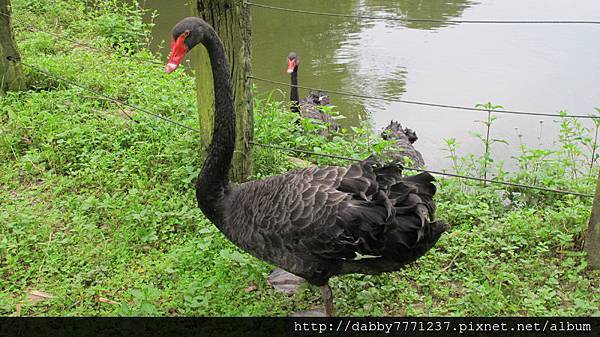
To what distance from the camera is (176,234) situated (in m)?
3.22

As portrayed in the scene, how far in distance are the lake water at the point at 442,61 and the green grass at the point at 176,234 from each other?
200 cm

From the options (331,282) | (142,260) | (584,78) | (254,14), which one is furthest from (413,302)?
(254,14)

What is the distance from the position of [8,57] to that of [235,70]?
2.62m

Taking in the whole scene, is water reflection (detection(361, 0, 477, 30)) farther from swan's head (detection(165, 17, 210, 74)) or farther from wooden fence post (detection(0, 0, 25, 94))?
swan's head (detection(165, 17, 210, 74))

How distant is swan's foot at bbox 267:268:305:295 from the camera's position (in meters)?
2.79

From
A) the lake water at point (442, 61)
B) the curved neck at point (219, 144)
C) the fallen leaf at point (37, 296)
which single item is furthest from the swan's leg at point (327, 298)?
the lake water at point (442, 61)

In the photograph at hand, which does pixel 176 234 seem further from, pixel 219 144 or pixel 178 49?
pixel 178 49

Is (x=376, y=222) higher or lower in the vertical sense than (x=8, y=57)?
lower

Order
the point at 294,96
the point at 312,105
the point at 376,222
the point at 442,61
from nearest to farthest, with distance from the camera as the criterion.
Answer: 1. the point at 376,222
2. the point at 312,105
3. the point at 294,96
4. the point at 442,61

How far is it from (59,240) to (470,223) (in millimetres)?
2416

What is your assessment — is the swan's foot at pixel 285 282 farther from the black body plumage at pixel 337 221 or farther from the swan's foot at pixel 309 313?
the black body plumage at pixel 337 221

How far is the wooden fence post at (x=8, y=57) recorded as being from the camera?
4.61 m

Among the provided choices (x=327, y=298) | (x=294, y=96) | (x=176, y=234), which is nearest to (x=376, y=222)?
(x=327, y=298)

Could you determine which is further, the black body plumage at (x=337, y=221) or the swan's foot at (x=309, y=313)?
the swan's foot at (x=309, y=313)
